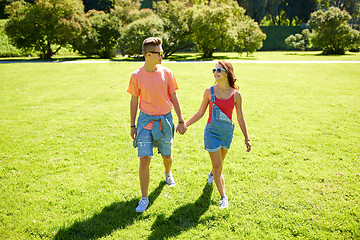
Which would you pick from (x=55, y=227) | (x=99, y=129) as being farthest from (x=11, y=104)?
(x=55, y=227)

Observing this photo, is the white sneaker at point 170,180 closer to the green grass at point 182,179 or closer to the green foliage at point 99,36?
the green grass at point 182,179

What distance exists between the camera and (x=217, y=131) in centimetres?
348

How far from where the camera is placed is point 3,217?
345 centimetres

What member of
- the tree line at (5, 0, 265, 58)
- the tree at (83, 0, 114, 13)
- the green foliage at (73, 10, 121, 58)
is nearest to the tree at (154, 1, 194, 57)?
the tree line at (5, 0, 265, 58)

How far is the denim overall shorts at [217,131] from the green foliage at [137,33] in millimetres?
24355

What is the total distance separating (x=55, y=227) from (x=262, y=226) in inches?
109

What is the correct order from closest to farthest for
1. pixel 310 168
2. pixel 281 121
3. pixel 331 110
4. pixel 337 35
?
1. pixel 310 168
2. pixel 281 121
3. pixel 331 110
4. pixel 337 35

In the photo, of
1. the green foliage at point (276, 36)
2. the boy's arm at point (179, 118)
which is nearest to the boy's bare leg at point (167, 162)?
the boy's arm at point (179, 118)

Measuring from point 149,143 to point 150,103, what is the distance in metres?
0.57

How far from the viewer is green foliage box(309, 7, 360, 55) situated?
32156mm

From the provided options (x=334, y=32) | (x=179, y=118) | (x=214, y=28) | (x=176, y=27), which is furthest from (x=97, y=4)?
(x=179, y=118)

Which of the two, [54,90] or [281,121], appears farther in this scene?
[54,90]

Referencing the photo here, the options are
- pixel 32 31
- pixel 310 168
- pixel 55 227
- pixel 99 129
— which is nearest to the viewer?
pixel 55 227

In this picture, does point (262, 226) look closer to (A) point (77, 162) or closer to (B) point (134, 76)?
(B) point (134, 76)
